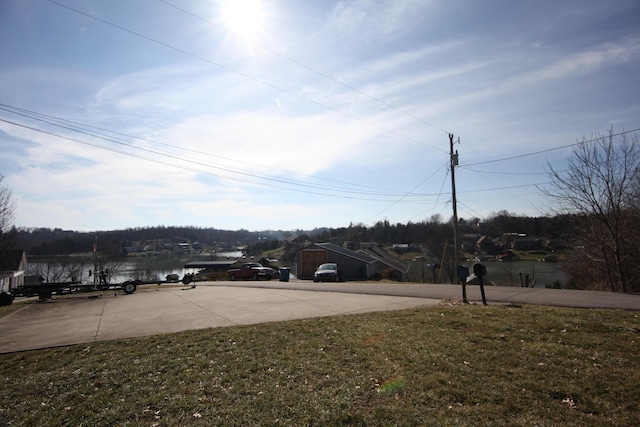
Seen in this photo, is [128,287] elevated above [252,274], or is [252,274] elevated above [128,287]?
[128,287]

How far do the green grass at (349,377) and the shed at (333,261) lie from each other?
35.6m

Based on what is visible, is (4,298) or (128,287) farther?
(128,287)

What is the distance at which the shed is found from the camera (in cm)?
4372

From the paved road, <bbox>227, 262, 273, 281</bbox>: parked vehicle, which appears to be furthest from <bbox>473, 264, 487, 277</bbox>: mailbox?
<bbox>227, 262, 273, 281</bbox>: parked vehicle

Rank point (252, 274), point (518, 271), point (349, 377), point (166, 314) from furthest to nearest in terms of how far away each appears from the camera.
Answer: point (518, 271) → point (252, 274) → point (166, 314) → point (349, 377)

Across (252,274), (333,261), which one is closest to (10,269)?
(252,274)

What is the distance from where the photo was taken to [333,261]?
145ft

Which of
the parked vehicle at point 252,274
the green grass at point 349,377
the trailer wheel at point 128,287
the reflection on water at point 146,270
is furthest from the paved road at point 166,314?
the reflection on water at point 146,270

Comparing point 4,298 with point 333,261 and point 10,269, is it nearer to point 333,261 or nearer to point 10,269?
point 333,261

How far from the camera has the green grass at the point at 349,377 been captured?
13.8ft

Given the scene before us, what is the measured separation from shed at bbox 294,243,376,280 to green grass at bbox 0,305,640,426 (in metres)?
35.6

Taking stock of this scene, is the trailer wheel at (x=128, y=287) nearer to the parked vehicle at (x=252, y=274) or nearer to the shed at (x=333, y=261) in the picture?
the parked vehicle at (x=252, y=274)

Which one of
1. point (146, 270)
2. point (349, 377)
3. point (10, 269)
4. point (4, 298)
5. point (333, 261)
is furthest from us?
point (146, 270)

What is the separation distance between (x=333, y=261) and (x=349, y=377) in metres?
39.1
